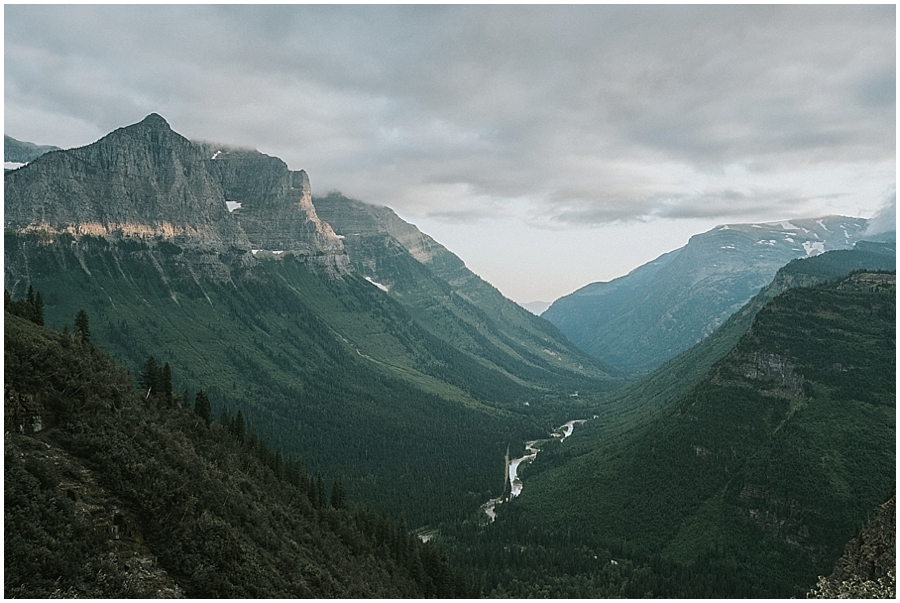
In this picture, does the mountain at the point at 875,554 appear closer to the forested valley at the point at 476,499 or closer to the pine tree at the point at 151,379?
the forested valley at the point at 476,499

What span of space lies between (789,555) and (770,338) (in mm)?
76802

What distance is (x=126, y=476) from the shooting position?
5475 cm

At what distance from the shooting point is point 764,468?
5969 inches

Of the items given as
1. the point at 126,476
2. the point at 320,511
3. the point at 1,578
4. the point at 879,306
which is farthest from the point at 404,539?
the point at 879,306

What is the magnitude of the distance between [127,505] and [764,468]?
15119 centimetres

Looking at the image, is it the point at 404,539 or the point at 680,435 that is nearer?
the point at 404,539

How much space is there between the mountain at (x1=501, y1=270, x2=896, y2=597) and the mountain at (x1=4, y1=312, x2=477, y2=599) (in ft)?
307

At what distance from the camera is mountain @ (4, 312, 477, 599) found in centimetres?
4322

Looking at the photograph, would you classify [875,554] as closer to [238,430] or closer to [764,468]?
[764,468]

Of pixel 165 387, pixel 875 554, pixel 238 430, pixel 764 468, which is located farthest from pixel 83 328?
pixel 764 468

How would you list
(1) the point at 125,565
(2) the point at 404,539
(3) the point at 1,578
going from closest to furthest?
(3) the point at 1,578, (1) the point at 125,565, (2) the point at 404,539

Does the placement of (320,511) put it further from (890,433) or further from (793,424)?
(890,433)

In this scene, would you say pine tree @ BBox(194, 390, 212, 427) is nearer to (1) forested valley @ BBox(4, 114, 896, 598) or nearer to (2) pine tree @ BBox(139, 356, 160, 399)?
(1) forested valley @ BBox(4, 114, 896, 598)

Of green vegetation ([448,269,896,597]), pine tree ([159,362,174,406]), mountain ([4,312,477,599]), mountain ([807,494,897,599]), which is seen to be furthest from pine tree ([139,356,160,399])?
mountain ([807,494,897,599])
